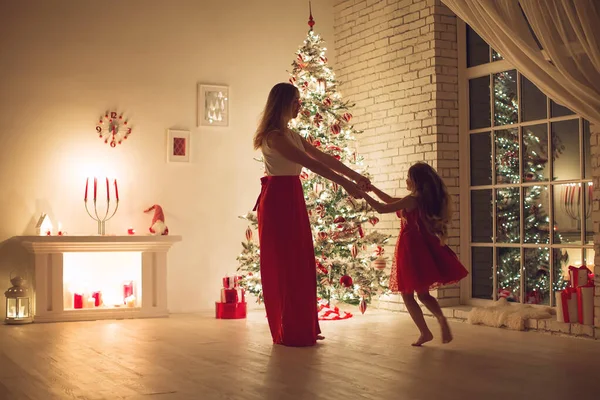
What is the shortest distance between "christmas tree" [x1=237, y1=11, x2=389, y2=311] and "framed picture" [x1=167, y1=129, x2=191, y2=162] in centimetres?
101

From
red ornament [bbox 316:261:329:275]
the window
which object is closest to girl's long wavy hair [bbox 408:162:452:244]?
the window

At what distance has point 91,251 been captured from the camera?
6.77 metres

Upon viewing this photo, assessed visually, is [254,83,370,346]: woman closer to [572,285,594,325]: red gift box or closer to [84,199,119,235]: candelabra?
[572,285,594,325]: red gift box

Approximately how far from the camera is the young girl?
16.6 feet

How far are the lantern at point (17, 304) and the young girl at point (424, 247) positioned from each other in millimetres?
3086

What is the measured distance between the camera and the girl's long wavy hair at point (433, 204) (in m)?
5.09

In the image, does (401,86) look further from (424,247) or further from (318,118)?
(424,247)

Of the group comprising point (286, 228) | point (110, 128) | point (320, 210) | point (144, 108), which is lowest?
point (286, 228)

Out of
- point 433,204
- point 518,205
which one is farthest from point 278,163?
point 518,205

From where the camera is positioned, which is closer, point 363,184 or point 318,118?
point 363,184

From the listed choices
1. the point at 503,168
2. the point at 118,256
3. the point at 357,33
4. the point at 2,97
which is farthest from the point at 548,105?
the point at 2,97

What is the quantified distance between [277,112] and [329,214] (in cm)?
191

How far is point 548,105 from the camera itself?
622 cm

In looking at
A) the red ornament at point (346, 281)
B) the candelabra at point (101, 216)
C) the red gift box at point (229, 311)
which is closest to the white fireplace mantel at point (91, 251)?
A: the candelabra at point (101, 216)
